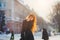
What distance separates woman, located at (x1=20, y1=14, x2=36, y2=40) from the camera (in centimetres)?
316

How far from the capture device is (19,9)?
3.22 m

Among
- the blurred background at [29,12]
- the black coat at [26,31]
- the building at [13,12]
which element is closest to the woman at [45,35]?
the blurred background at [29,12]

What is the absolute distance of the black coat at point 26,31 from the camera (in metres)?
3.15

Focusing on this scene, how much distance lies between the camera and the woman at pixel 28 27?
3158 mm

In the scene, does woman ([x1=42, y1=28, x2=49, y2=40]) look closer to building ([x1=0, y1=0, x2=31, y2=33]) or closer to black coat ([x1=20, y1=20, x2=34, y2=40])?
black coat ([x1=20, y1=20, x2=34, y2=40])

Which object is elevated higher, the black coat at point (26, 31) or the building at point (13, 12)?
the building at point (13, 12)

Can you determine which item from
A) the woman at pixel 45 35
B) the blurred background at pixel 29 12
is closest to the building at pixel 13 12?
the blurred background at pixel 29 12

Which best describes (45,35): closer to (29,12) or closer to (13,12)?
(29,12)

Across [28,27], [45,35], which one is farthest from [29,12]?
[45,35]

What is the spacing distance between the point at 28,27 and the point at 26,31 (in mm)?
60

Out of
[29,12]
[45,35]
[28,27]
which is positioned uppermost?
[29,12]

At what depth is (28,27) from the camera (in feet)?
10.4

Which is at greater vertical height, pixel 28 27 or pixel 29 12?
pixel 29 12

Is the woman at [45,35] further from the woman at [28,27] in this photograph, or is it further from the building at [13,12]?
the building at [13,12]
